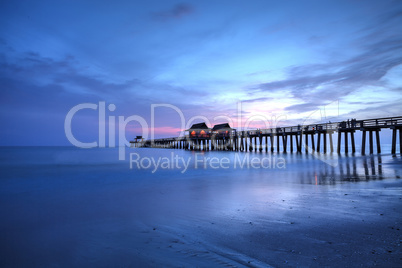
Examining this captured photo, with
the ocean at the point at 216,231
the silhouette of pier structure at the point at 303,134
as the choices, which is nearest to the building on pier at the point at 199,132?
the silhouette of pier structure at the point at 303,134

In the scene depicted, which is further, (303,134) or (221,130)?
(221,130)

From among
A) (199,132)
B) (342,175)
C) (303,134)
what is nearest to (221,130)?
(199,132)

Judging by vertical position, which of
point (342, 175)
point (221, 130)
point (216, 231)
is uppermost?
point (221, 130)

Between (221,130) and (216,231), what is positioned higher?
(221,130)

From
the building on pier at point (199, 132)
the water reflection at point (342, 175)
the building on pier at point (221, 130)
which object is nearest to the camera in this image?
the water reflection at point (342, 175)

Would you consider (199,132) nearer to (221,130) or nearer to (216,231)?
(221,130)

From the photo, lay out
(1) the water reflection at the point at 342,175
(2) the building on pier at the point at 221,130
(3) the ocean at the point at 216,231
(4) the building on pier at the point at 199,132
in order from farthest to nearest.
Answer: (4) the building on pier at the point at 199,132 < (2) the building on pier at the point at 221,130 < (1) the water reflection at the point at 342,175 < (3) the ocean at the point at 216,231

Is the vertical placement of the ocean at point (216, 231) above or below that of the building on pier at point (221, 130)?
below

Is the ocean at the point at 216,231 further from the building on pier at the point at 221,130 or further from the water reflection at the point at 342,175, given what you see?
the building on pier at the point at 221,130

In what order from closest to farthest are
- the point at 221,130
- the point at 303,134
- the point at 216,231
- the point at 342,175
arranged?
the point at 216,231, the point at 342,175, the point at 303,134, the point at 221,130

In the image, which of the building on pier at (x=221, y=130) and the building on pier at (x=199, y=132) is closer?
the building on pier at (x=221, y=130)

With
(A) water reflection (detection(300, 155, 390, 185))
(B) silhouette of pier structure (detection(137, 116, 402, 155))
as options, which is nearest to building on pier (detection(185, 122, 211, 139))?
(B) silhouette of pier structure (detection(137, 116, 402, 155))

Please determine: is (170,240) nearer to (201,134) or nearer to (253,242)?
(253,242)

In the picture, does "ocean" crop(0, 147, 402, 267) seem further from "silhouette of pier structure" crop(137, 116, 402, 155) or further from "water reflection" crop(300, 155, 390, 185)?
"silhouette of pier structure" crop(137, 116, 402, 155)
